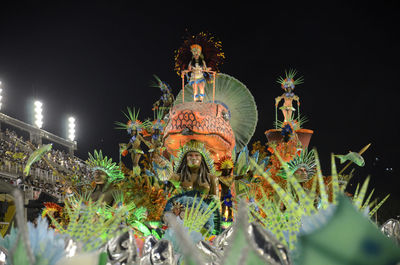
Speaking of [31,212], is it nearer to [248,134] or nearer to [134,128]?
[134,128]

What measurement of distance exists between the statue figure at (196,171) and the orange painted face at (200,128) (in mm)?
892

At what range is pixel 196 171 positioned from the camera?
622cm

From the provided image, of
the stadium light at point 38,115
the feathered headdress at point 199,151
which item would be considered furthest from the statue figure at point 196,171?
the stadium light at point 38,115

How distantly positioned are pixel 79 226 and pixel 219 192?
18.9ft

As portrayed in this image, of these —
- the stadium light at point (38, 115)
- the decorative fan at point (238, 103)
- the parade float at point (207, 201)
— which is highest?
the stadium light at point (38, 115)

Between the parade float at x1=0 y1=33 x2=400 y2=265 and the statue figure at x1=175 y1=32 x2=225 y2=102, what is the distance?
0.8 inches

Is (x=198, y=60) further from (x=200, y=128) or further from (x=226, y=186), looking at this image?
(x=226, y=186)

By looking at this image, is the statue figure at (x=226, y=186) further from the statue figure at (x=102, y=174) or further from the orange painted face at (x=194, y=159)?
the statue figure at (x=102, y=174)

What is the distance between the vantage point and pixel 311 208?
1.84ft

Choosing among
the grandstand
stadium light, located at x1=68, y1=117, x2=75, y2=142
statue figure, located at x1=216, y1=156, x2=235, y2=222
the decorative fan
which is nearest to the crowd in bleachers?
the grandstand

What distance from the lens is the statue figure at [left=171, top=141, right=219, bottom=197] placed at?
6.04 metres

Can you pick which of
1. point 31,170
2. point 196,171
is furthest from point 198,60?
point 31,170

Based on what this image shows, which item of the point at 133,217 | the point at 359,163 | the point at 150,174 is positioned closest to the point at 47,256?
the point at 133,217

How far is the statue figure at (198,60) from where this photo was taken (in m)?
8.24
